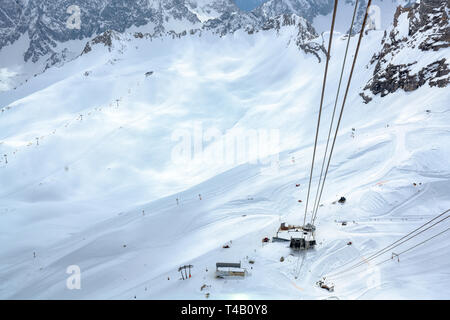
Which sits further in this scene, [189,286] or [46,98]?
[46,98]

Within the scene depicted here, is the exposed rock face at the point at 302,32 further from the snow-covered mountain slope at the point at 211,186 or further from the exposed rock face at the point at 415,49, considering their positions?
the exposed rock face at the point at 415,49

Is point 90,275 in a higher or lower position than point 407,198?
lower

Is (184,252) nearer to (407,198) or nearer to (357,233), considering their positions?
(357,233)

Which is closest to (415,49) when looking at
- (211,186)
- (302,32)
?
(211,186)

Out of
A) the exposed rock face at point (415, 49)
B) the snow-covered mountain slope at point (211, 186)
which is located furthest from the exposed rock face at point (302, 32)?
the exposed rock face at point (415, 49)

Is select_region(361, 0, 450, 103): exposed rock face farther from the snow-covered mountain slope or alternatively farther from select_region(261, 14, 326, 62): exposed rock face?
select_region(261, 14, 326, 62): exposed rock face
